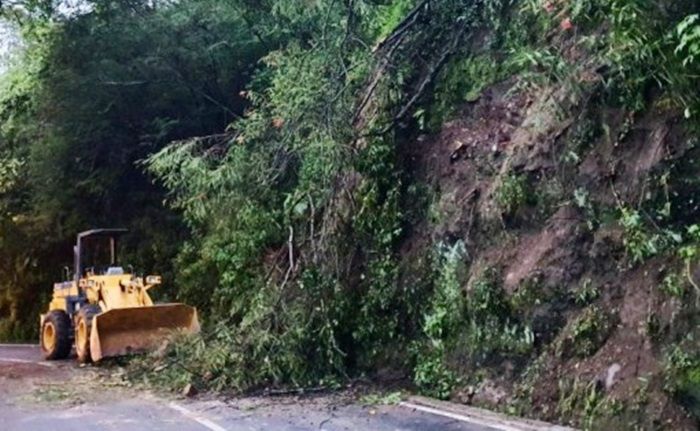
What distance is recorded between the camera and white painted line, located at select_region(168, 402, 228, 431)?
7.00 metres

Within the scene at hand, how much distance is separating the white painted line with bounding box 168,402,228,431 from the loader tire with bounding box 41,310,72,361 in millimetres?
4955

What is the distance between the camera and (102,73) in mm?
14773

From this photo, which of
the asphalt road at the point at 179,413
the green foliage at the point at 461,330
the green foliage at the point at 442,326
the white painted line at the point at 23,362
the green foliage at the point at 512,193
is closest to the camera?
the asphalt road at the point at 179,413

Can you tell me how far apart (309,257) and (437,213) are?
1792mm

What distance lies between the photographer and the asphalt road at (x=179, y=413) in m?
6.96

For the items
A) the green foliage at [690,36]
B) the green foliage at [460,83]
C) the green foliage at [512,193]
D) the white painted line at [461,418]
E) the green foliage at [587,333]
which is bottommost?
the white painted line at [461,418]

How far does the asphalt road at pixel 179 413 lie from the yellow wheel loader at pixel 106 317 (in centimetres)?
140

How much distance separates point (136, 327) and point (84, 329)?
1.06 m

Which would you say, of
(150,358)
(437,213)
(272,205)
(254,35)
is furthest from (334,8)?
(150,358)

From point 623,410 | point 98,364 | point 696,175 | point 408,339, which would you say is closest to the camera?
point 623,410

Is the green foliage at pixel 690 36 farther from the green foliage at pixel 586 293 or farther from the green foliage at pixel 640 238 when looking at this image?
the green foliage at pixel 586 293

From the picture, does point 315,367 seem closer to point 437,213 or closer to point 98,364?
point 437,213

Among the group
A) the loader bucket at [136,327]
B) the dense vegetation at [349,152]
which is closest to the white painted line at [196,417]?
the dense vegetation at [349,152]

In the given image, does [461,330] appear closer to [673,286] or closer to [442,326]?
[442,326]
